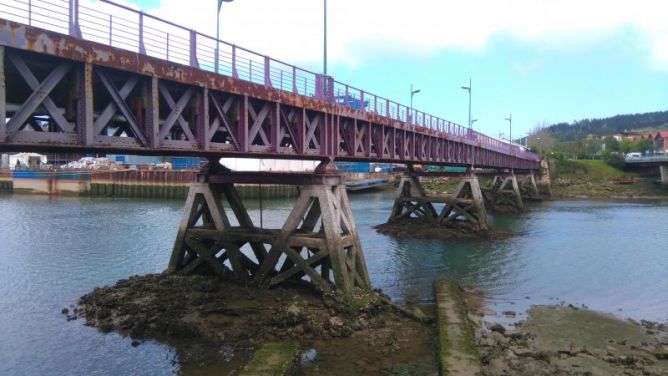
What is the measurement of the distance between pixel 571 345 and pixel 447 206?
65.6 ft

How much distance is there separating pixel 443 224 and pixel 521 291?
13.4 metres

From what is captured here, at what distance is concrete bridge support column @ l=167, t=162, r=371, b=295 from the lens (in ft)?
45.9

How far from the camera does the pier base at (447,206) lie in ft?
102

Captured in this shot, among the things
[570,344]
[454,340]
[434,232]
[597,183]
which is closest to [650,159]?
[597,183]

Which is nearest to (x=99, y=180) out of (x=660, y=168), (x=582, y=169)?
(x=582, y=169)

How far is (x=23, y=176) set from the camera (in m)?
77.6

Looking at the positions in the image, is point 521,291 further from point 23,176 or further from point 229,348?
point 23,176

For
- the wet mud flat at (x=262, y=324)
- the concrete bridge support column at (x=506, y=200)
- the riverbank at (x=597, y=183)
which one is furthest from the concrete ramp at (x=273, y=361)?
the riverbank at (x=597, y=183)

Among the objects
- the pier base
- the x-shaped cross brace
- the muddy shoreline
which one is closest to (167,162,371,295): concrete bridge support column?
the muddy shoreline

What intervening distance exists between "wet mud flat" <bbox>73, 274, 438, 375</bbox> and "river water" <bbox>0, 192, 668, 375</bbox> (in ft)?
2.01

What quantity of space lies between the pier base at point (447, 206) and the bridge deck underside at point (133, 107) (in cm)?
1595

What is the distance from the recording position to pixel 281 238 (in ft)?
47.1

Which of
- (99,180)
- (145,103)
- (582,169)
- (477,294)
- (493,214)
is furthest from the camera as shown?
(582,169)

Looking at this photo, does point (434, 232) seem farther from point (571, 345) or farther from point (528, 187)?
point (528, 187)
